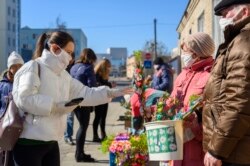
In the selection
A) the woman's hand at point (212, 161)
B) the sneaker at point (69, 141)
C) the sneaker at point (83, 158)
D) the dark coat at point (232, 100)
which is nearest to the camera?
the dark coat at point (232, 100)

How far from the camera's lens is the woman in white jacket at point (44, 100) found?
11.8 ft

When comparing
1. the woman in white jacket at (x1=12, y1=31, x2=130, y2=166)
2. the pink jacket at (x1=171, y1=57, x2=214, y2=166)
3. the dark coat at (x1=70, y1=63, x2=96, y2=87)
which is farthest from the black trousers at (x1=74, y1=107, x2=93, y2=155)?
the pink jacket at (x1=171, y1=57, x2=214, y2=166)

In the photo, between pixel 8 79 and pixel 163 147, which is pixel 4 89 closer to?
pixel 8 79

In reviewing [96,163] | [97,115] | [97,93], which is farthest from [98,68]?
[97,93]

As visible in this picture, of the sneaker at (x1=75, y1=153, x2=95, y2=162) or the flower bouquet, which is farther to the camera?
the sneaker at (x1=75, y1=153, x2=95, y2=162)

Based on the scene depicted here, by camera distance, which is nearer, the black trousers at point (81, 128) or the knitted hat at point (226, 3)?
the knitted hat at point (226, 3)

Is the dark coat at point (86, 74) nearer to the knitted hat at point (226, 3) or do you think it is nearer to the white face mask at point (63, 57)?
the white face mask at point (63, 57)

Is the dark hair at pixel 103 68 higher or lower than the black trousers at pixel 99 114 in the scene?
higher

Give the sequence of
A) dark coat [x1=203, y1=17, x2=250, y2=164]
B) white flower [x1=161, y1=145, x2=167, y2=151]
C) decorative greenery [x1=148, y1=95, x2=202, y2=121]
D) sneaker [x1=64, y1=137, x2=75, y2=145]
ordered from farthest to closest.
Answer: sneaker [x1=64, y1=137, x2=75, y2=145] → decorative greenery [x1=148, y1=95, x2=202, y2=121] → white flower [x1=161, y1=145, x2=167, y2=151] → dark coat [x1=203, y1=17, x2=250, y2=164]

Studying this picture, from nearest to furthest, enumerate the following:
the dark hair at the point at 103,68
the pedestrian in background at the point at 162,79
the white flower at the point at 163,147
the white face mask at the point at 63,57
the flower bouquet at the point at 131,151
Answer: the white flower at the point at 163,147
the white face mask at the point at 63,57
the flower bouquet at the point at 131,151
the dark hair at the point at 103,68
the pedestrian in background at the point at 162,79

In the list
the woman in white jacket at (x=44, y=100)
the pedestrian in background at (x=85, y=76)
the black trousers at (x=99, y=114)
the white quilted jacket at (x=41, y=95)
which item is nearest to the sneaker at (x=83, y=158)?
the pedestrian in background at (x=85, y=76)

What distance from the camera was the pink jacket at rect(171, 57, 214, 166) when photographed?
3757 mm

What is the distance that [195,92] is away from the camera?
3.76 metres

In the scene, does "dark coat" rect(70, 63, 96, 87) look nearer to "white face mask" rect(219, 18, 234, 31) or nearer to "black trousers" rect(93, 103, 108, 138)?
"black trousers" rect(93, 103, 108, 138)
